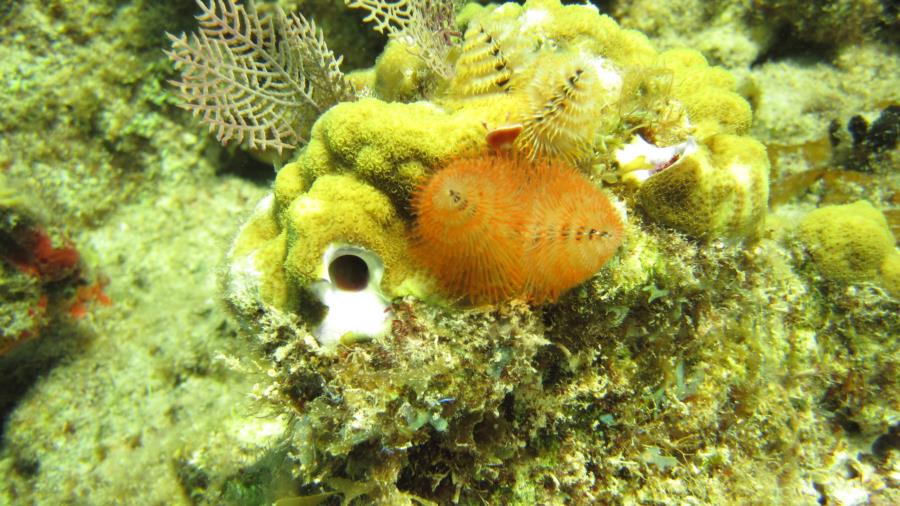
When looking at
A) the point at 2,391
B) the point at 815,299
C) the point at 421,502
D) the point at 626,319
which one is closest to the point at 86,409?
the point at 2,391

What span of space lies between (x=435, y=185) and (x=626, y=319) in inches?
58.4

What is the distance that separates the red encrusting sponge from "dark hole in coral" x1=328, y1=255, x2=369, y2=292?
1.22ft

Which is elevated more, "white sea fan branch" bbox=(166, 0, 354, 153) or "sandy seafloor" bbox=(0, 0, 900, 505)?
"white sea fan branch" bbox=(166, 0, 354, 153)

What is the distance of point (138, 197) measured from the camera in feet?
19.3

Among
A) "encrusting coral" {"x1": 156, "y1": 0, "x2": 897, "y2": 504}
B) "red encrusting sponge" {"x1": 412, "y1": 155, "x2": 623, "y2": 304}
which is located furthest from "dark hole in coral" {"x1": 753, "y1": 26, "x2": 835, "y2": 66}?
"red encrusting sponge" {"x1": 412, "y1": 155, "x2": 623, "y2": 304}

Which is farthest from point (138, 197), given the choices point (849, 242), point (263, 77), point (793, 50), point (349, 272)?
point (793, 50)

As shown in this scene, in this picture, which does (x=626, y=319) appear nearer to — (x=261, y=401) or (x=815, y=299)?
(x=815, y=299)

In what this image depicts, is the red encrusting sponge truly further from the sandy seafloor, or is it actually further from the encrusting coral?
the sandy seafloor

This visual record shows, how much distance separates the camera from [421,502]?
2732 millimetres

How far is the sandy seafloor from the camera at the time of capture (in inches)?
181

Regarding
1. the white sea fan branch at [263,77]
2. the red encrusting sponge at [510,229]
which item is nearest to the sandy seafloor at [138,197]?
the white sea fan branch at [263,77]

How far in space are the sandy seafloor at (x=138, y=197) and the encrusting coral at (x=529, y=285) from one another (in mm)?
1948

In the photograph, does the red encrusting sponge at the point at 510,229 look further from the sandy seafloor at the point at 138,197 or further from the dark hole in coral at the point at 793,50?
the dark hole in coral at the point at 793,50

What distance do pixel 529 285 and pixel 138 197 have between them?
5.60 meters
